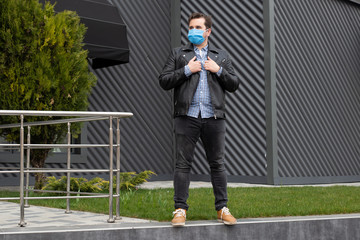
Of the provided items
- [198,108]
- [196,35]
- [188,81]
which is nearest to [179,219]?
[198,108]

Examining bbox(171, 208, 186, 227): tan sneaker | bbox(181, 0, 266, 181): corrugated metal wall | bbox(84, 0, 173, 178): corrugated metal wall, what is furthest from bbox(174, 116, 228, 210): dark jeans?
bbox(84, 0, 173, 178): corrugated metal wall

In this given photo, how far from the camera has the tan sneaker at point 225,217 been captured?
486 cm

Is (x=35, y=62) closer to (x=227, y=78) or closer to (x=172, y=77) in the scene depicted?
(x=172, y=77)

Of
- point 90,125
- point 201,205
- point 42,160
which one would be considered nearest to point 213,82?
point 201,205

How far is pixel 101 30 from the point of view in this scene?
427 inches

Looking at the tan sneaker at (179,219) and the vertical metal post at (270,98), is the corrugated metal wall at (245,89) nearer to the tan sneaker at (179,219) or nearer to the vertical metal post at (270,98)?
the vertical metal post at (270,98)

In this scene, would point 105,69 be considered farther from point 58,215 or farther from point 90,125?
point 58,215

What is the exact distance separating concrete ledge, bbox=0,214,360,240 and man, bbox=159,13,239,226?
20cm

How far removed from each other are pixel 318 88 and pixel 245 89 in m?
Result: 2.00

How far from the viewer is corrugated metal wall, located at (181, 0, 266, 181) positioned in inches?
445

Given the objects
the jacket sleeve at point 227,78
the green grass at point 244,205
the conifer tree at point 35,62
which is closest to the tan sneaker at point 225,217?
the green grass at point 244,205

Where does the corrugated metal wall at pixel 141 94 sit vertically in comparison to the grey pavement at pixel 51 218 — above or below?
above

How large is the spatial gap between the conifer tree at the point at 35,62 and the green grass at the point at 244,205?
165 cm

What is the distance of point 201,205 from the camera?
651 cm
